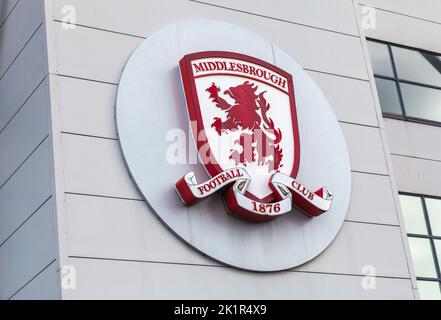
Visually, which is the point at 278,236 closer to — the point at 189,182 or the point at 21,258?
the point at 189,182

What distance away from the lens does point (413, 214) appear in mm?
16078

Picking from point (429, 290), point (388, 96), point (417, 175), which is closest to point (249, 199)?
point (429, 290)

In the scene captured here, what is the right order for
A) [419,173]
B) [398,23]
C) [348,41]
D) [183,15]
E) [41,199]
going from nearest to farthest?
[41,199] → [183,15] → [348,41] → [419,173] → [398,23]

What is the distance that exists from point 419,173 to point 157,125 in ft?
19.6

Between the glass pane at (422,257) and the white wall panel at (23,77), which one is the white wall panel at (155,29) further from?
the glass pane at (422,257)

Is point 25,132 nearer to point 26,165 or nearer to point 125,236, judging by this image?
point 26,165

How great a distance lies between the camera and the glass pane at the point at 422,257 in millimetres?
15586

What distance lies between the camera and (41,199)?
468 inches

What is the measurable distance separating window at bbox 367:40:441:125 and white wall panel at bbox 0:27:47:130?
22.6 ft

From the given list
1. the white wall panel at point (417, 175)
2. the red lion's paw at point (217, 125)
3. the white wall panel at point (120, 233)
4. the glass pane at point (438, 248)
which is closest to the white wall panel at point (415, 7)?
the white wall panel at point (417, 175)

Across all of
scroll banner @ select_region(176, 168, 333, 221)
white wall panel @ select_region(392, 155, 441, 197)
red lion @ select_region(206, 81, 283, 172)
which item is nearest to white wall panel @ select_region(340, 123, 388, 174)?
scroll banner @ select_region(176, 168, 333, 221)

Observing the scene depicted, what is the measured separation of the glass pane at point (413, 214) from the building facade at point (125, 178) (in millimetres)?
26

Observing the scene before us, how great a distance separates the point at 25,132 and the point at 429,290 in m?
7.19

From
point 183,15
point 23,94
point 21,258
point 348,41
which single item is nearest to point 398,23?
point 348,41
